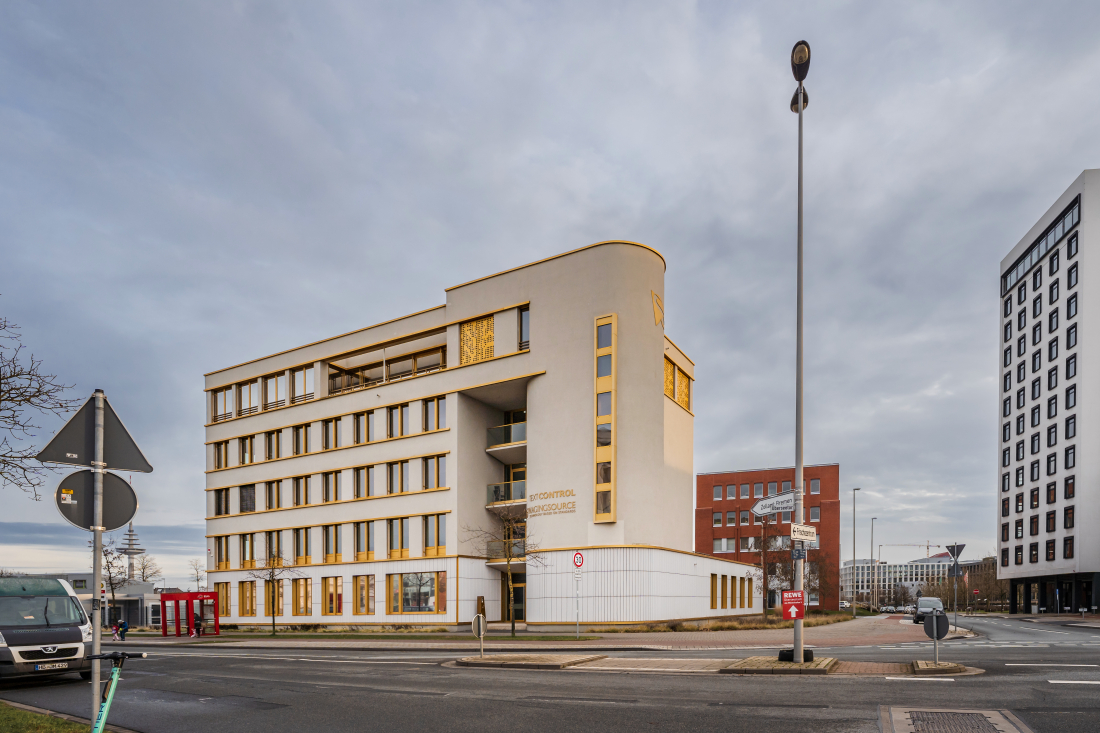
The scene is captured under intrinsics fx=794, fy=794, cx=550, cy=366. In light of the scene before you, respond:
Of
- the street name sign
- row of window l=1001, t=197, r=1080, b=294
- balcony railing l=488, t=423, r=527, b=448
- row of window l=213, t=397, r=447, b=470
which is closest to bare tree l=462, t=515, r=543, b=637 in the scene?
balcony railing l=488, t=423, r=527, b=448

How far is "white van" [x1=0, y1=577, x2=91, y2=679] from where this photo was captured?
47.1 ft

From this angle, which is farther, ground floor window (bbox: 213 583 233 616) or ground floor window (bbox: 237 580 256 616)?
ground floor window (bbox: 213 583 233 616)

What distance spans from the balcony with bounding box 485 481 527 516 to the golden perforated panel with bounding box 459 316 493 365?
6.79m

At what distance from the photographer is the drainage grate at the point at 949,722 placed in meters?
9.20

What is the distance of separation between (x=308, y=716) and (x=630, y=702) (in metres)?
4.78

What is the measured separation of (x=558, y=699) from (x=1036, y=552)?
263 ft

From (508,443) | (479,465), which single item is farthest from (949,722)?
(479,465)

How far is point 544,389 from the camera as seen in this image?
38.6 meters

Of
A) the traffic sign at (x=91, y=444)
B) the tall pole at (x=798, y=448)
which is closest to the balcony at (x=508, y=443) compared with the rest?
the tall pole at (x=798, y=448)

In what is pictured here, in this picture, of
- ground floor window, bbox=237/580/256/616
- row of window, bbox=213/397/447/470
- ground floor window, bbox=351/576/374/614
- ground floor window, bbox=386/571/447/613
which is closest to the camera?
ground floor window, bbox=386/571/447/613

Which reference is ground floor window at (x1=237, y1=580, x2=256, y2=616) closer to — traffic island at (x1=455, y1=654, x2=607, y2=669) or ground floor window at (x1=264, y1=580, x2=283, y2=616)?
ground floor window at (x1=264, y1=580, x2=283, y2=616)

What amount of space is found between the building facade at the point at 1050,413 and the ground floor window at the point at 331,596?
200 feet

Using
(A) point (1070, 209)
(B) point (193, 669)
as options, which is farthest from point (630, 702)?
(A) point (1070, 209)

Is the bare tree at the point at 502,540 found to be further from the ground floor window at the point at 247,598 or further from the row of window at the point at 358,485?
the ground floor window at the point at 247,598
